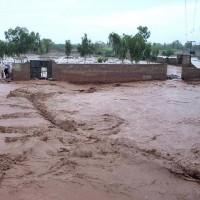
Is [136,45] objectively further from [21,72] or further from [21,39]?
[21,39]

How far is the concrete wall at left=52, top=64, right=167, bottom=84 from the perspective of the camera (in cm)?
2900

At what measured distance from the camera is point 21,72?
28.7m

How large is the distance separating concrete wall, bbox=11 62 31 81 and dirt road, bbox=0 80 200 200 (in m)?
7.01

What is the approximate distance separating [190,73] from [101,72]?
27.7ft

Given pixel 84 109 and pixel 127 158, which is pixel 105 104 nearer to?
pixel 84 109

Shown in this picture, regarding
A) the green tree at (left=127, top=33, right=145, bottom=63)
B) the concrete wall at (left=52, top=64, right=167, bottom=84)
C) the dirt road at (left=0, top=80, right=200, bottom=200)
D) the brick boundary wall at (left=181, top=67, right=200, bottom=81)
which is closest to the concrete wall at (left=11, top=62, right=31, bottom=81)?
the concrete wall at (left=52, top=64, right=167, bottom=84)

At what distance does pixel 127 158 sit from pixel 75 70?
61.8 feet

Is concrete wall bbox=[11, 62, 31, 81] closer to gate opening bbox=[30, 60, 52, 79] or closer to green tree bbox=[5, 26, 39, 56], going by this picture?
gate opening bbox=[30, 60, 52, 79]

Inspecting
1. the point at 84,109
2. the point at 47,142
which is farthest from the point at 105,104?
the point at 47,142

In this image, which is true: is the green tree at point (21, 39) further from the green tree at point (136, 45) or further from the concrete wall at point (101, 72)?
the concrete wall at point (101, 72)

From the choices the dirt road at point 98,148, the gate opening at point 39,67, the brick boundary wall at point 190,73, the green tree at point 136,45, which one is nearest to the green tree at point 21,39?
the green tree at point 136,45

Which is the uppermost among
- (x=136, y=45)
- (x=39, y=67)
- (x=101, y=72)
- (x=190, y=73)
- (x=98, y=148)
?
(x=136, y=45)

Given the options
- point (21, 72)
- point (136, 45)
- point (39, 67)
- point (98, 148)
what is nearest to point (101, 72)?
point (39, 67)

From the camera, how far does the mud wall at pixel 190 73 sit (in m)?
31.6
